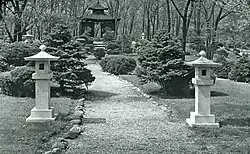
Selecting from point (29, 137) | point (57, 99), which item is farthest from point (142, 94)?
point (29, 137)

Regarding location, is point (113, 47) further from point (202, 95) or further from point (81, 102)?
point (202, 95)

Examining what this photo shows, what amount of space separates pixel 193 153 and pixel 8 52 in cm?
1413

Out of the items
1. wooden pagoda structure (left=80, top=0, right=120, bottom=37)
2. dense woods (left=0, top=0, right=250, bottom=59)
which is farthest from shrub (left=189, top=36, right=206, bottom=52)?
wooden pagoda structure (left=80, top=0, right=120, bottom=37)

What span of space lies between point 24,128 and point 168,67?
6.71 meters

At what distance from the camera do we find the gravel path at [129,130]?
7230mm

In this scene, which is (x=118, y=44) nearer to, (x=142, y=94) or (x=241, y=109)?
(x=142, y=94)

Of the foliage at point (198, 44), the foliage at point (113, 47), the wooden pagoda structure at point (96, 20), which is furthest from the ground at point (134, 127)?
the foliage at point (198, 44)

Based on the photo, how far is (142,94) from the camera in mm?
14719

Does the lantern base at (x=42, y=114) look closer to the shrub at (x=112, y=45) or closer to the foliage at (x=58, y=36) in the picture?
the foliage at (x=58, y=36)

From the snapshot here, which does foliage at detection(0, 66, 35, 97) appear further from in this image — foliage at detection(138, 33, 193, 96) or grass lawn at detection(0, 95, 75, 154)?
foliage at detection(138, 33, 193, 96)

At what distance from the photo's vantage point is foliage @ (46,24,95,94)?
13.6m

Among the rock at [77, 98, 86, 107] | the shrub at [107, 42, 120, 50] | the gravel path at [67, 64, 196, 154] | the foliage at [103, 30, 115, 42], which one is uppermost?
the foliage at [103, 30, 115, 42]

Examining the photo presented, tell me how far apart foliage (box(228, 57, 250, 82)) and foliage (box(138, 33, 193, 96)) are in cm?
732

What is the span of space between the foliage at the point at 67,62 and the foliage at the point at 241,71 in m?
9.61
